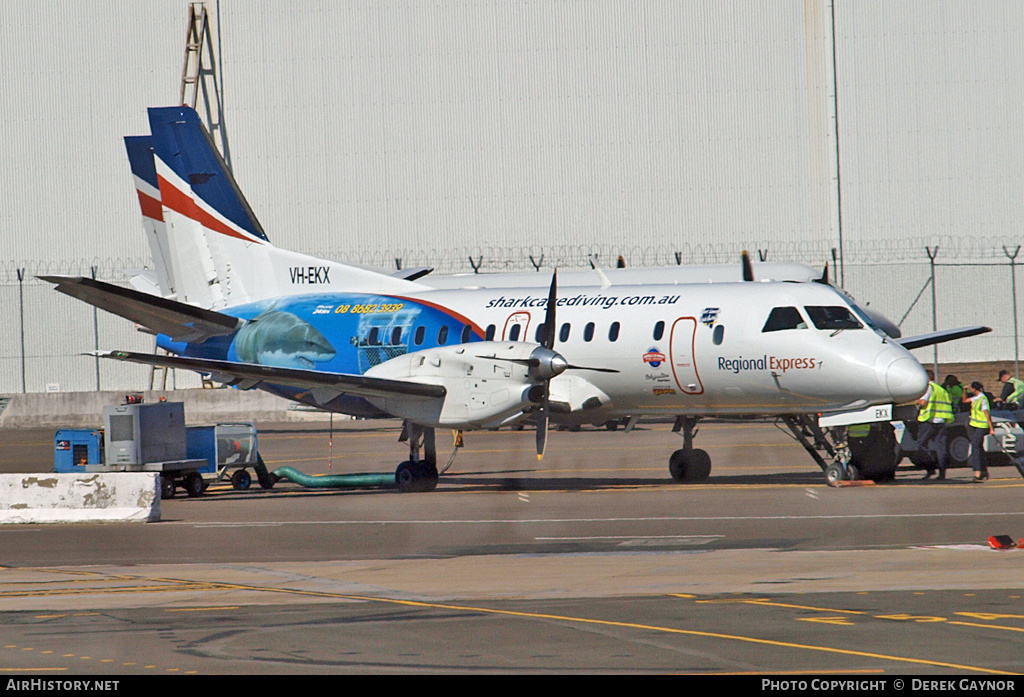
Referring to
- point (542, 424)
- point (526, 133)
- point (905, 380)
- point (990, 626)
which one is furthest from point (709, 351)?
point (526, 133)

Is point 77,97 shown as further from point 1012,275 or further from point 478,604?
point 478,604

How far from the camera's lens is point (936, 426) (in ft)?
72.8

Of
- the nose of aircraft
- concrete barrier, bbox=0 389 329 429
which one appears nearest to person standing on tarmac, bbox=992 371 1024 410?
the nose of aircraft

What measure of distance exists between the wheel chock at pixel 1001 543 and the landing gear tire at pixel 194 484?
43.0 ft

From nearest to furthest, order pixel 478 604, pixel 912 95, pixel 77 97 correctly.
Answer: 1. pixel 478 604
2. pixel 912 95
3. pixel 77 97

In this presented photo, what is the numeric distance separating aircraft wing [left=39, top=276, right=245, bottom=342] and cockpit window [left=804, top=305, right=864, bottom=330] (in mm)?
10910

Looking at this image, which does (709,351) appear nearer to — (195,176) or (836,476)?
(836,476)

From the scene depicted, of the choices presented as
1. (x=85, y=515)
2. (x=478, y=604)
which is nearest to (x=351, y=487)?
(x=85, y=515)

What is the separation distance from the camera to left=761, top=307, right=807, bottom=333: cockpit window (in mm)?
20656

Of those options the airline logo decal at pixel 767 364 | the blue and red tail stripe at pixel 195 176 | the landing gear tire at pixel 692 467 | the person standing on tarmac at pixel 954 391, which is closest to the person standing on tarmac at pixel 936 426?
the person standing on tarmac at pixel 954 391

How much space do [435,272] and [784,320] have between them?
95.1 ft

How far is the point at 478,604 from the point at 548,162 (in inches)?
1531

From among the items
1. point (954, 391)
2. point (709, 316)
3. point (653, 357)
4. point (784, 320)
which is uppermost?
point (709, 316)
